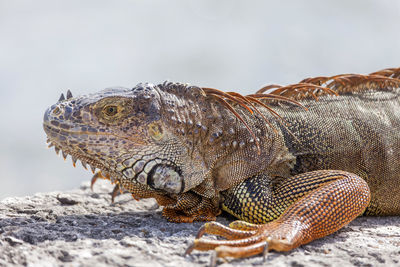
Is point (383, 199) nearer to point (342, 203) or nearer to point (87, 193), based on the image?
point (342, 203)

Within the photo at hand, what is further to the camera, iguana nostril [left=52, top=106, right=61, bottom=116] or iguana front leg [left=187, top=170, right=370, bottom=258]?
iguana nostril [left=52, top=106, right=61, bottom=116]

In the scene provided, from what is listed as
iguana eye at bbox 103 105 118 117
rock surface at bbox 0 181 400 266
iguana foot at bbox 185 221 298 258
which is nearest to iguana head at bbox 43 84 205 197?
iguana eye at bbox 103 105 118 117

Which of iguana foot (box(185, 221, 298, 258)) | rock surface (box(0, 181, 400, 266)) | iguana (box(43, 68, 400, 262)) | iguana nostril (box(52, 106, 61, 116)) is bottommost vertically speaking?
rock surface (box(0, 181, 400, 266))

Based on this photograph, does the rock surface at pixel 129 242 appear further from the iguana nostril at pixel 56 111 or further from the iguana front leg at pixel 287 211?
the iguana nostril at pixel 56 111

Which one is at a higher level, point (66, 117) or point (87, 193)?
point (66, 117)

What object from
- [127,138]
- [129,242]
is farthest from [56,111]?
[129,242]

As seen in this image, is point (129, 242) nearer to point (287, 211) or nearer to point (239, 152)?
point (287, 211)

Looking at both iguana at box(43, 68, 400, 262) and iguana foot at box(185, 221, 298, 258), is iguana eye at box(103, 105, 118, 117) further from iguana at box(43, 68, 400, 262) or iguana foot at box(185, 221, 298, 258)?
iguana foot at box(185, 221, 298, 258)

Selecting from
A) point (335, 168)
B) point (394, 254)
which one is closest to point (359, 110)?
point (335, 168)
